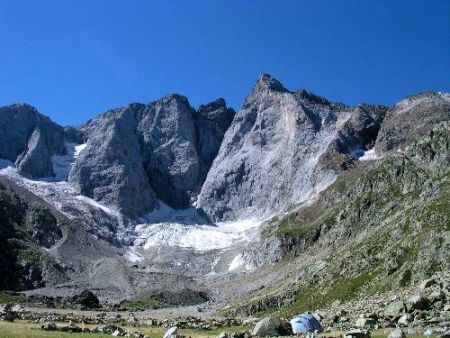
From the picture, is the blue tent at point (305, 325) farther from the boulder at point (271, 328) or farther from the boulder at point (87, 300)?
the boulder at point (87, 300)

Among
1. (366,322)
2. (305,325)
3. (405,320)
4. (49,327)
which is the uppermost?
(49,327)

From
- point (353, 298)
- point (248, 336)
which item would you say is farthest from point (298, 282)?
point (248, 336)

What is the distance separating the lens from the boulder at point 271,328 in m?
46.6

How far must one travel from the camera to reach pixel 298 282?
138500 mm

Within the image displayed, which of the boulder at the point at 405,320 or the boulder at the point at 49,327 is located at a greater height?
the boulder at the point at 49,327

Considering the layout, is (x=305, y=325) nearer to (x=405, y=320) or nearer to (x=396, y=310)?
(x=396, y=310)

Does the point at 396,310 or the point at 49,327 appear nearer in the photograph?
the point at 396,310

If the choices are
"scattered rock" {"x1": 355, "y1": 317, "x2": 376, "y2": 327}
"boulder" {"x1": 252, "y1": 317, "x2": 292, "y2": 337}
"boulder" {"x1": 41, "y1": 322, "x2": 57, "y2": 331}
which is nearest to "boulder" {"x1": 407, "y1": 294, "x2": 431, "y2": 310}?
"scattered rock" {"x1": 355, "y1": 317, "x2": 376, "y2": 327}

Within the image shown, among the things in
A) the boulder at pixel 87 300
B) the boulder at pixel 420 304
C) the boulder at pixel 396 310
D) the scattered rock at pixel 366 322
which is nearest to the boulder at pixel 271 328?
the scattered rock at pixel 366 322

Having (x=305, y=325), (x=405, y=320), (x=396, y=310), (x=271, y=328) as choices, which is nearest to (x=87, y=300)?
(x=305, y=325)

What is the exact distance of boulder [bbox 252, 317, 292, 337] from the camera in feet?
153

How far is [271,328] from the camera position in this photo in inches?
1852

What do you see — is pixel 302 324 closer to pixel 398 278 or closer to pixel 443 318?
pixel 443 318

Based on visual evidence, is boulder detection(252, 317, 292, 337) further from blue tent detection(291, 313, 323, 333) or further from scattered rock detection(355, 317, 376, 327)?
scattered rock detection(355, 317, 376, 327)
